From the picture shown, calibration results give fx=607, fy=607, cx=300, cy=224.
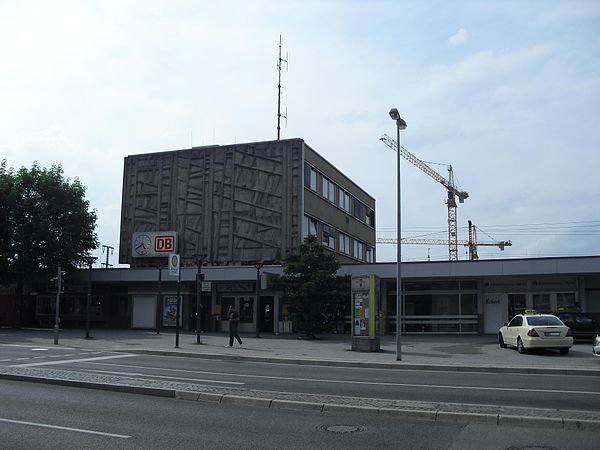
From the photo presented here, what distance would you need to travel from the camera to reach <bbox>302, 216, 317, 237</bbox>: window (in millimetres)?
39500

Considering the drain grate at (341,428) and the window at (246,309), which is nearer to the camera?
the drain grate at (341,428)

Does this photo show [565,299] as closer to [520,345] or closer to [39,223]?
[520,345]

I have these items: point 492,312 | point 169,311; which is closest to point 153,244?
point 169,311

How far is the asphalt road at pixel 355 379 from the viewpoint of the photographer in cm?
1166

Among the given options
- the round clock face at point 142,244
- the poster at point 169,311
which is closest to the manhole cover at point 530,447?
the poster at point 169,311

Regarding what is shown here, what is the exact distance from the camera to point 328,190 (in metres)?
45.0

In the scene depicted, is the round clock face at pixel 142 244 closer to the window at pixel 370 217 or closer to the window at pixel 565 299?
the window at pixel 370 217

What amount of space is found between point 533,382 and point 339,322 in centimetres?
2186

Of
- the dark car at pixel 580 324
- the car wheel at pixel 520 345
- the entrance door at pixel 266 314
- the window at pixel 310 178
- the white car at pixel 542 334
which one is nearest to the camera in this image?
the white car at pixel 542 334

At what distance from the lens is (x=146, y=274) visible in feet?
127

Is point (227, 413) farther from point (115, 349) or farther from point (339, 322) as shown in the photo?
point (339, 322)

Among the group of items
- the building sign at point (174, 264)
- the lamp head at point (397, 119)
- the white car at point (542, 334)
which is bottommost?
the white car at point (542, 334)

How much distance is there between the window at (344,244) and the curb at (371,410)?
35.3 metres

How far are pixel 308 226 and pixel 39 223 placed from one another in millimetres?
17066
